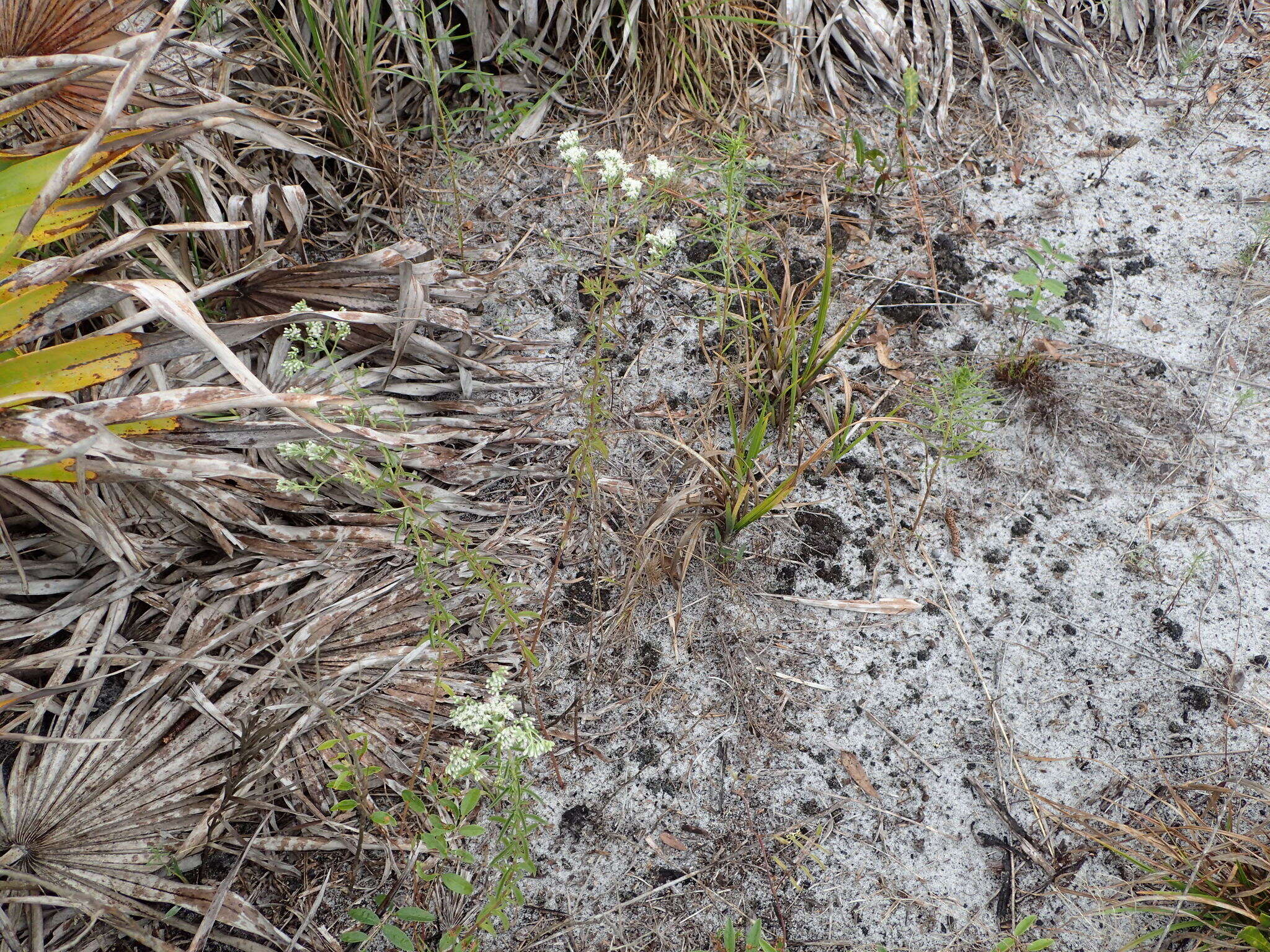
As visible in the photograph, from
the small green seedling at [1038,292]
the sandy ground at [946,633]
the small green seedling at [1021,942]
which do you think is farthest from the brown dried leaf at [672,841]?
the small green seedling at [1038,292]

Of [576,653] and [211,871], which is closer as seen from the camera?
[211,871]

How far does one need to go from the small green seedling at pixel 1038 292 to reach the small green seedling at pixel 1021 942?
54.8 inches

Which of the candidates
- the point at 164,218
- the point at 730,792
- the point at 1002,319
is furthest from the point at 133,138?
the point at 1002,319

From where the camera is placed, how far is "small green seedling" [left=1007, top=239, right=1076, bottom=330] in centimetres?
213

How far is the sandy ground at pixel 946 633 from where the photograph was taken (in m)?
1.65

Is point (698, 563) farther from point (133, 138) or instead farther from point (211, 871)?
point (133, 138)

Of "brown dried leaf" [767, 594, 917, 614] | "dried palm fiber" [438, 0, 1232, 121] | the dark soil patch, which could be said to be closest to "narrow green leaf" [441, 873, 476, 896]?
"brown dried leaf" [767, 594, 917, 614]

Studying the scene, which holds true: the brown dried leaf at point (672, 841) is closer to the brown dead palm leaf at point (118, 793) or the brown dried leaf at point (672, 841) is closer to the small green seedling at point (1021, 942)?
the small green seedling at point (1021, 942)

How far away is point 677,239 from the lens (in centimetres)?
250

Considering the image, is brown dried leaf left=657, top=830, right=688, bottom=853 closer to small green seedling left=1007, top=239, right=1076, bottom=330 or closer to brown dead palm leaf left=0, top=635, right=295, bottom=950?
brown dead palm leaf left=0, top=635, right=295, bottom=950

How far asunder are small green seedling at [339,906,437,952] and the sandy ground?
0.80 ft

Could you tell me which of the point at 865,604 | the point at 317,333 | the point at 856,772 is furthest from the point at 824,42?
the point at 856,772

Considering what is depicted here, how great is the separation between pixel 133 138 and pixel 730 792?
178 centimetres

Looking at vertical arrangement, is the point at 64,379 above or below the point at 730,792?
above
